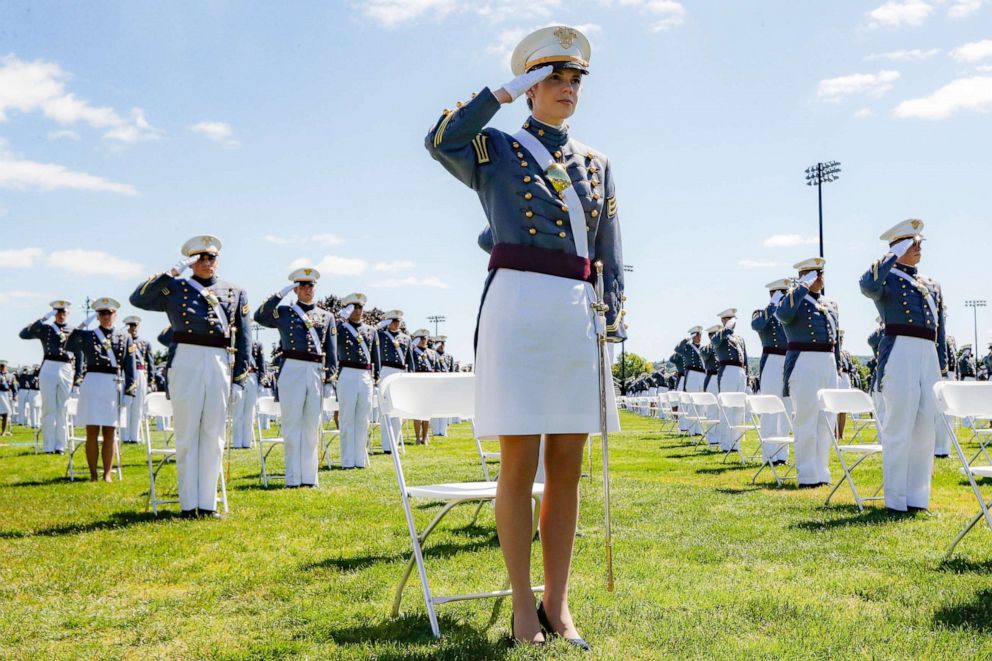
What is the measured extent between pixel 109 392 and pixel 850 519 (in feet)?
29.9

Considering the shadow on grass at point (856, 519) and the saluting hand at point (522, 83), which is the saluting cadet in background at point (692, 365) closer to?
the shadow on grass at point (856, 519)

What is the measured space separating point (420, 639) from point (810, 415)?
7734 millimetres

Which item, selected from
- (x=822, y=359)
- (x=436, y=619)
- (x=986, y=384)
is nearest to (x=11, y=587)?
(x=436, y=619)

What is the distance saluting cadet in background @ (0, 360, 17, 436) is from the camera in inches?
1167

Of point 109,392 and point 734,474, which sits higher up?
point 109,392

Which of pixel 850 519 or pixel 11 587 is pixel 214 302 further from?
pixel 850 519

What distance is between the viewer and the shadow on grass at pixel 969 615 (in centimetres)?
430

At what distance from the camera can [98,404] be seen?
12.2m

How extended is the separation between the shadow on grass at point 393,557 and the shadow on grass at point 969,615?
9.70 ft

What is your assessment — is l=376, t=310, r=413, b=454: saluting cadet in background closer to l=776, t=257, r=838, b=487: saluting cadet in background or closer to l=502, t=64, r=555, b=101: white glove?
l=776, t=257, r=838, b=487: saluting cadet in background

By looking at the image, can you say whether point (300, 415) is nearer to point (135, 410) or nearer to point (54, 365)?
point (54, 365)

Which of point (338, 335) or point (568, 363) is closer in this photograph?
point (568, 363)

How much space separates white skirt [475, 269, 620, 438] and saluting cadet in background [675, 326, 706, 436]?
18589 millimetres

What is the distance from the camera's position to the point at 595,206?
159 inches
